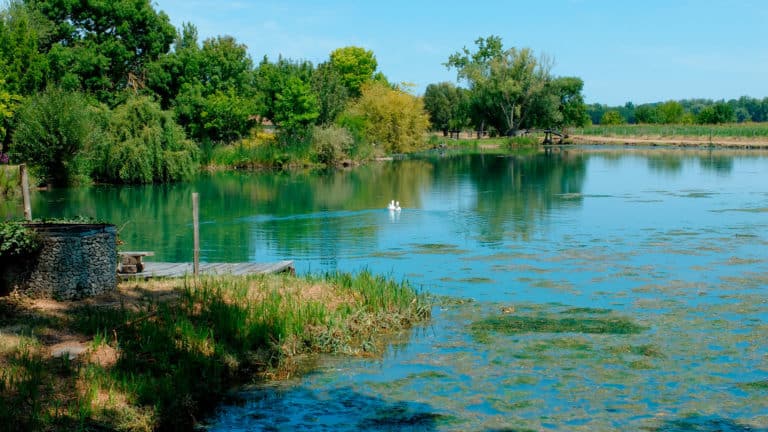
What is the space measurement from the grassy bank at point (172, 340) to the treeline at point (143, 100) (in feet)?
94.7

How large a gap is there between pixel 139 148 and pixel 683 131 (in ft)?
235

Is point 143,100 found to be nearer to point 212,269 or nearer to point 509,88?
point 212,269

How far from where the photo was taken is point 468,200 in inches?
1314

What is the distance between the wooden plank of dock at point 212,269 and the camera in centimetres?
1449

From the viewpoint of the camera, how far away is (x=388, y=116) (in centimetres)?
6881

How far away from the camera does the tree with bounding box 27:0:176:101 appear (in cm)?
5091

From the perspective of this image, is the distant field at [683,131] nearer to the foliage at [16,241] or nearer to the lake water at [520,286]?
the lake water at [520,286]

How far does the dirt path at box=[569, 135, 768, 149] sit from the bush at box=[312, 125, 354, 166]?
44676 millimetres

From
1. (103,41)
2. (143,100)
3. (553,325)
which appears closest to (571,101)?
Answer: (103,41)

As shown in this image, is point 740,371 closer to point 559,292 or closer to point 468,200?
point 559,292

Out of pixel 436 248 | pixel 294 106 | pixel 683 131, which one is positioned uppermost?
pixel 294 106

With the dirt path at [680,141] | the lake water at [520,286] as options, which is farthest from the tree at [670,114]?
the lake water at [520,286]

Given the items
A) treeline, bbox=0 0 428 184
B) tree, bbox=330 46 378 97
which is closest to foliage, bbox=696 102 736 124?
tree, bbox=330 46 378 97

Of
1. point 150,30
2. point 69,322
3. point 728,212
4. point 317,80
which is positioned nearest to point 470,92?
point 317,80
